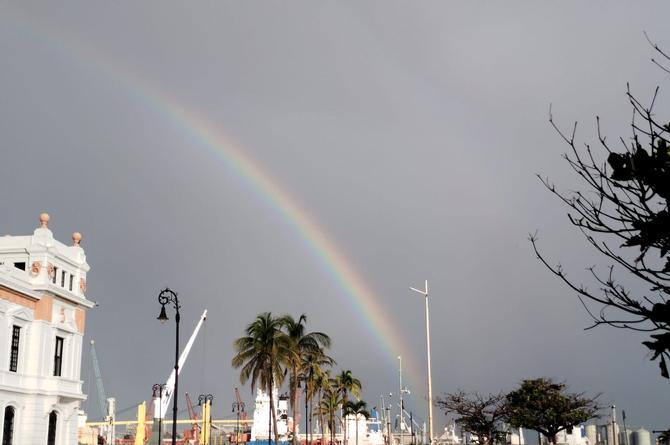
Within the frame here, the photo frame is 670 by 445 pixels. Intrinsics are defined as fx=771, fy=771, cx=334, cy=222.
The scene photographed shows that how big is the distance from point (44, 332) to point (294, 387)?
32.5 metres

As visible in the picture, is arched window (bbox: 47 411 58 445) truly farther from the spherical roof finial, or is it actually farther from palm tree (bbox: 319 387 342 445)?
palm tree (bbox: 319 387 342 445)

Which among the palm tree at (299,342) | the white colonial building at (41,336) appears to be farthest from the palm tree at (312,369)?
the white colonial building at (41,336)

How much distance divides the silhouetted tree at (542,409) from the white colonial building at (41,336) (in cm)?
3933

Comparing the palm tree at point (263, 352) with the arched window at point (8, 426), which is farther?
the palm tree at point (263, 352)

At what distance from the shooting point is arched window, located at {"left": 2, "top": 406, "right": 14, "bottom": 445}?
1860 inches

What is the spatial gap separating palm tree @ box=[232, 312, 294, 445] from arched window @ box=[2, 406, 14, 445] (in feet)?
85.9

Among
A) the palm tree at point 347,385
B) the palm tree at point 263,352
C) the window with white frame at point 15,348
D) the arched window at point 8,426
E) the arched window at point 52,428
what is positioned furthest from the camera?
the palm tree at point 347,385

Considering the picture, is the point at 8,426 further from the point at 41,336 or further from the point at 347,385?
the point at 347,385

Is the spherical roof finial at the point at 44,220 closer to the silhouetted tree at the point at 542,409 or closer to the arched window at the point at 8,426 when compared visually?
the arched window at the point at 8,426

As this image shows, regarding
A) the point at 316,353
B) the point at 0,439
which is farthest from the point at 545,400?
the point at 0,439

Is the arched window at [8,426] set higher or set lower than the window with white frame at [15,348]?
lower

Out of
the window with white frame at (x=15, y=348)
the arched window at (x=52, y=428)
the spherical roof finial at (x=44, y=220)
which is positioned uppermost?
the spherical roof finial at (x=44, y=220)

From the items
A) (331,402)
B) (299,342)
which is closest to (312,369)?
(299,342)

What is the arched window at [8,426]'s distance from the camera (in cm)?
4725
